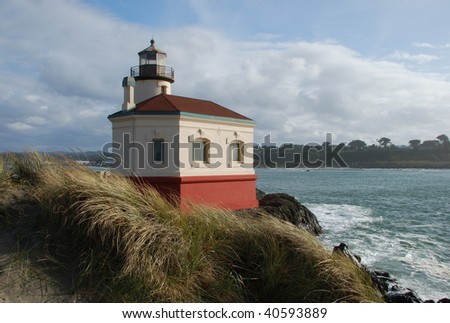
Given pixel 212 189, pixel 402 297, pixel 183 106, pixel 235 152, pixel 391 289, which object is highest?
pixel 183 106

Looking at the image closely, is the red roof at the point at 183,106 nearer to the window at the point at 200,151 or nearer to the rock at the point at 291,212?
the window at the point at 200,151

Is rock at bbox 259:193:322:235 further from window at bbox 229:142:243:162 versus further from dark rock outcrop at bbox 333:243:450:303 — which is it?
dark rock outcrop at bbox 333:243:450:303

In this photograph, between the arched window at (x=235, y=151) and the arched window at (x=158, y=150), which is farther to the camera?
the arched window at (x=235, y=151)

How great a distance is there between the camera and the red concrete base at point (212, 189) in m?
12.6

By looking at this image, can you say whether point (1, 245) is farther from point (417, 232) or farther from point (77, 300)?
point (417, 232)

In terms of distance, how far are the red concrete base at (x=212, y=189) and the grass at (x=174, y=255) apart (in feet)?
18.6

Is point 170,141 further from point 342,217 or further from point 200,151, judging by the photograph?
point 342,217

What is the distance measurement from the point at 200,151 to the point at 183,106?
1730 mm

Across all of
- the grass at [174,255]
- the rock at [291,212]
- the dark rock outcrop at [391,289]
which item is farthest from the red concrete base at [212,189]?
the grass at [174,255]

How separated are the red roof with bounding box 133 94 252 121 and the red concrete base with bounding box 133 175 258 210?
7.68 feet

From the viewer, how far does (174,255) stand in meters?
4.76

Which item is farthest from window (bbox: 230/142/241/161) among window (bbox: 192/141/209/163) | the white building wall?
window (bbox: 192/141/209/163)

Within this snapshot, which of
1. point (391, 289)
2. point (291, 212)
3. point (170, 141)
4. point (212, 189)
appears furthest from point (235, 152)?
point (391, 289)

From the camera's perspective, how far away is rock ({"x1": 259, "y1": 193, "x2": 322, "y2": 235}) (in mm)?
18953
